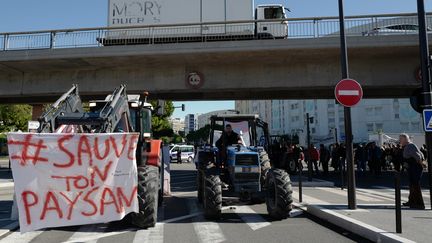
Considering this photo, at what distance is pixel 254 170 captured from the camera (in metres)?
9.02

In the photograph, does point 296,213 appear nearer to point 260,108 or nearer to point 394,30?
point 394,30

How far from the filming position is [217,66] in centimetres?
1817

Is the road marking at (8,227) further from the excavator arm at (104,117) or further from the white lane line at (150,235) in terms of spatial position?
the white lane line at (150,235)

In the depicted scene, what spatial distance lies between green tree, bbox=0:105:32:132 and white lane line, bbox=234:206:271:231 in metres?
49.7

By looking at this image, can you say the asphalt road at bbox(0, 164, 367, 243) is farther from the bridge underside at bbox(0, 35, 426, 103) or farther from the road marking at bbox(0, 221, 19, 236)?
the bridge underside at bbox(0, 35, 426, 103)

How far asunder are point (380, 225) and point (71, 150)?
18.2 ft

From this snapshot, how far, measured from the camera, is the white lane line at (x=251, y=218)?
26.7 feet

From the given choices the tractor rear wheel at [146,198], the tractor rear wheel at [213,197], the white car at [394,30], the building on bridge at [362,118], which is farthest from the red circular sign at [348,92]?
the building on bridge at [362,118]

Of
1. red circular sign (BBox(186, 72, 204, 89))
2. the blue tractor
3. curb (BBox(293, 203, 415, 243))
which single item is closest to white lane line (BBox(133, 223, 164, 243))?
the blue tractor

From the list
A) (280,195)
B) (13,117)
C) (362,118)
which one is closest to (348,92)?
(280,195)

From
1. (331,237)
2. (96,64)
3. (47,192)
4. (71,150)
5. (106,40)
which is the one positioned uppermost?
(106,40)

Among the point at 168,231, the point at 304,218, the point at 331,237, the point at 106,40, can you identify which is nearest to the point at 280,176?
the point at 304,218

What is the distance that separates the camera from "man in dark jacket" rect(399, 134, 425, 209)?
943 cm

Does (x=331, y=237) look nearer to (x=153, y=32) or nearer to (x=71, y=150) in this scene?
(x=71, y=150)
